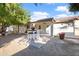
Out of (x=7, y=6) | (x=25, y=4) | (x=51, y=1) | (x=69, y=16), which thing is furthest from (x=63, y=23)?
(x=7, y=6)

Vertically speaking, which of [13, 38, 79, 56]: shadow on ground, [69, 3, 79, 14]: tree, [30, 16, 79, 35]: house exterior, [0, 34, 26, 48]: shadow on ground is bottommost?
[13, 38, 79, 56]: shadow on ground

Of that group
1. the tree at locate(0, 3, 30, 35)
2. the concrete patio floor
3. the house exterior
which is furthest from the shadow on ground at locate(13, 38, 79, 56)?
the tree at locate(0, 3, 30, 35)

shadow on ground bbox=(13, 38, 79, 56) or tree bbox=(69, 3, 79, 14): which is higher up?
tree bbox=(69, 3, 79, 14)

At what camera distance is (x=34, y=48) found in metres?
3.75

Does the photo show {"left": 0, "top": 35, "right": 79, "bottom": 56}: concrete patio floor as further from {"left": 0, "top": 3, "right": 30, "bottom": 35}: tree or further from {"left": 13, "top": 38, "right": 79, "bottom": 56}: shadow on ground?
{"left": 0, "top": 3, "right": 30, "bottom": 35}: tree

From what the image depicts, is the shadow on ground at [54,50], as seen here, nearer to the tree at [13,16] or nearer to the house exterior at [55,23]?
the house exterior at [55,23]

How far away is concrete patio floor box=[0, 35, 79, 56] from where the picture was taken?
371cm

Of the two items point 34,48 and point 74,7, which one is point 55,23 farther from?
point 34,48

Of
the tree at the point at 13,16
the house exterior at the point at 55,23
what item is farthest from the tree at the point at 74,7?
the tree at the point at 13,16

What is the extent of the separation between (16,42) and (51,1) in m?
0.81

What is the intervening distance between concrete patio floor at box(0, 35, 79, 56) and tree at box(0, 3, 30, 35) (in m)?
0.21

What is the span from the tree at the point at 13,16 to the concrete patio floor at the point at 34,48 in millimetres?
211

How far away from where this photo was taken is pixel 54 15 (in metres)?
3.74

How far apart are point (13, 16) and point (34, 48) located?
58 centimetres
